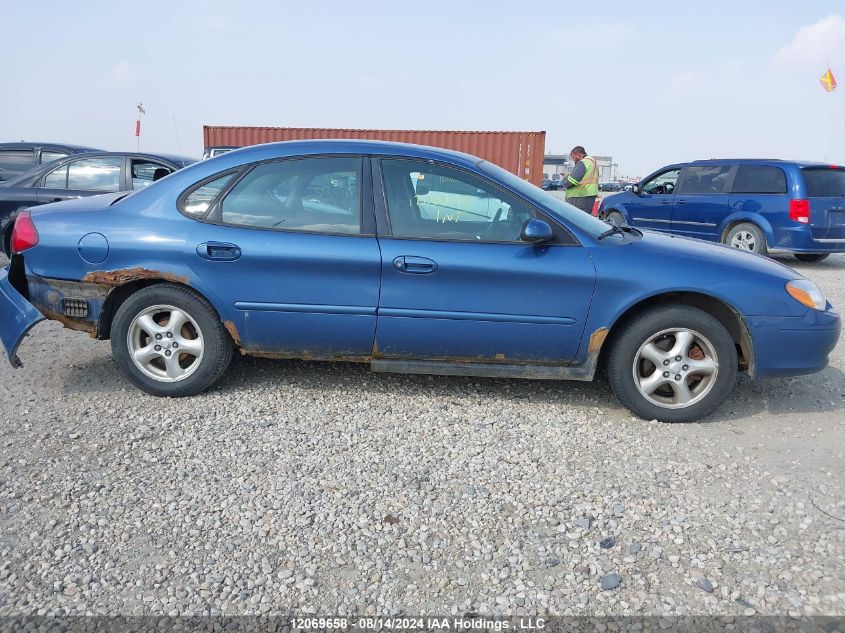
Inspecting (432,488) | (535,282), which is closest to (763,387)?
(535,282)

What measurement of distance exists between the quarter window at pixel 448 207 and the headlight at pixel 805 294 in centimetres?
155

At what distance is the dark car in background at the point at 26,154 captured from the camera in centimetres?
949

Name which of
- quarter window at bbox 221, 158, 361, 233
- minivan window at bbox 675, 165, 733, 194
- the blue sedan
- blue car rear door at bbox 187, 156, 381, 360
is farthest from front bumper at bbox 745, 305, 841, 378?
minivan window at bbox 675, 165, 733, 194

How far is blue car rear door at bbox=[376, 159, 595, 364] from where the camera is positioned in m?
3.71

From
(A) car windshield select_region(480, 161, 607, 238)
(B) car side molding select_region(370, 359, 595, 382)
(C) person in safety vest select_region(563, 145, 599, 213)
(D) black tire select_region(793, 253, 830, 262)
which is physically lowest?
(B) car side molding select_region(370, 359, 595, 382)

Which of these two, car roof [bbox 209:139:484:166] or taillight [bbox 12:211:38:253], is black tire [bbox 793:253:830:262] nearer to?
car roof [bbox 209:139:484:166]

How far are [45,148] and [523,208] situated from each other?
8466mm

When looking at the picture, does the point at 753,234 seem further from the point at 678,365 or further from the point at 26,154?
the point at 26,154

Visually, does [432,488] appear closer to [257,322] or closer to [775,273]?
[257,322]

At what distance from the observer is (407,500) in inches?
114

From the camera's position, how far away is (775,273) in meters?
3.85

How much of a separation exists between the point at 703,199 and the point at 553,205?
24.3 ft

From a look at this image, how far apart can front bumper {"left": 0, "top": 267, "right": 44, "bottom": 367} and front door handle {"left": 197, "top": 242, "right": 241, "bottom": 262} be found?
1.09 metres

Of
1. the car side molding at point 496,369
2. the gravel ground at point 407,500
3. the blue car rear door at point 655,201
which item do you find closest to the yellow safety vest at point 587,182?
the blue car rear door at point 655,201
